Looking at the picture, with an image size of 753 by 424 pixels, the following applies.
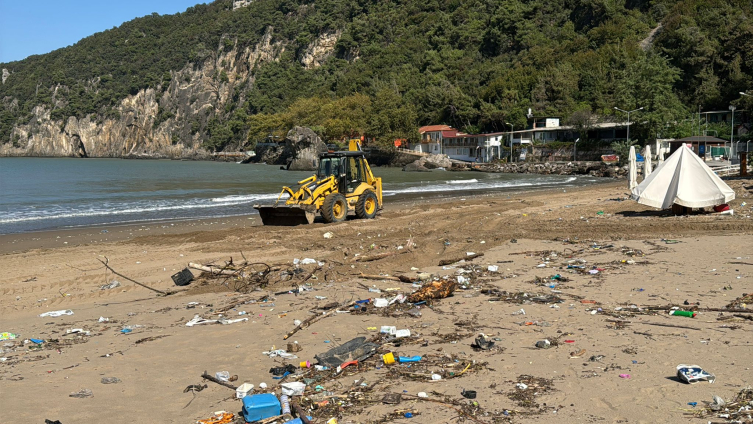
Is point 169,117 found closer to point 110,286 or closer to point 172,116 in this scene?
point 172,116

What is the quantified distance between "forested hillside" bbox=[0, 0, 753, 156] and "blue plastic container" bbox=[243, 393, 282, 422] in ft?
220

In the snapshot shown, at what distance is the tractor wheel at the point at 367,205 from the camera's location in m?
20.6

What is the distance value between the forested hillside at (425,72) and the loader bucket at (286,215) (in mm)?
55742

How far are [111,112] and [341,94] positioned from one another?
95097 millimetres

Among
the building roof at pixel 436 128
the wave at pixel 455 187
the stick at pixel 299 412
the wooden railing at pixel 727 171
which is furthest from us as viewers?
the building roof at pixel 436 128

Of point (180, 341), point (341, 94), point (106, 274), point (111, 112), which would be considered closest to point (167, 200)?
point (106, 274)

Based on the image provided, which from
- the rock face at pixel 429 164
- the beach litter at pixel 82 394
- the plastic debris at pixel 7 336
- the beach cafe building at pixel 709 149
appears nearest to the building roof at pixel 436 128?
the rock face at pixel 429 164

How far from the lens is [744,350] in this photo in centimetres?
623

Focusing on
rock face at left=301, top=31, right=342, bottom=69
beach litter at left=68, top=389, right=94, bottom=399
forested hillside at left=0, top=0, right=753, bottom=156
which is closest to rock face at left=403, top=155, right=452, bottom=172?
forested hillside at left=0, top=0, right=753, bottom=156

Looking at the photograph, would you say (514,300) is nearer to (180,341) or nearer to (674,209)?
(180,341)

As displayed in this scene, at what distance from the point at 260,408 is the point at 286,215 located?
14458 mm

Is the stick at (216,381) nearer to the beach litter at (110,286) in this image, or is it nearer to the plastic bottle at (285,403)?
the plastic bottle at (285,403)

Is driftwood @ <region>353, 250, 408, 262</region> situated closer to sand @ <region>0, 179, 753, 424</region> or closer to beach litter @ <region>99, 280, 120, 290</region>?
sand @ <region>0, 179, 753, 424</region>

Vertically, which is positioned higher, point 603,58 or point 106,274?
point 603,58
